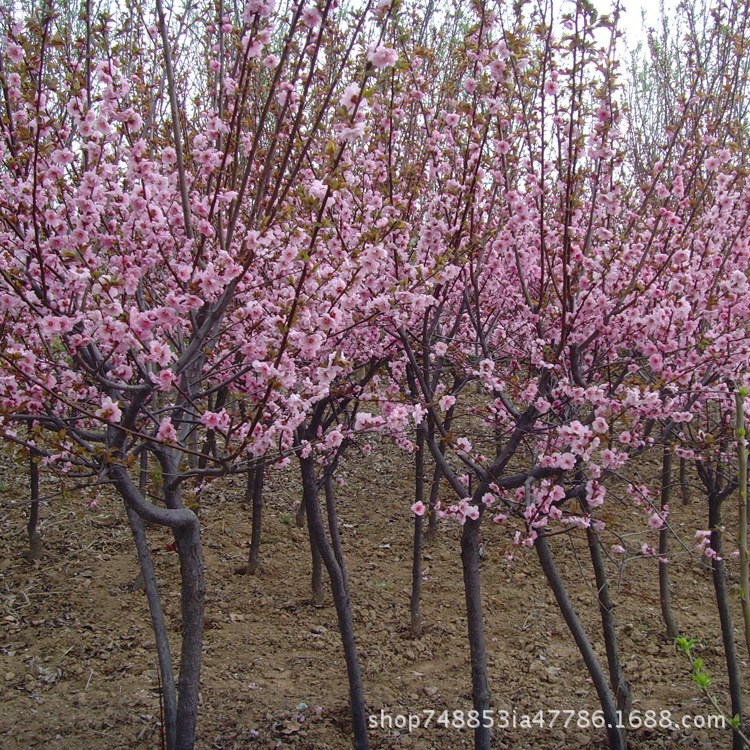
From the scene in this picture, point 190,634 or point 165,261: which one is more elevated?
point 165,261

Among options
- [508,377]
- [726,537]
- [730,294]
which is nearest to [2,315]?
[508,377]

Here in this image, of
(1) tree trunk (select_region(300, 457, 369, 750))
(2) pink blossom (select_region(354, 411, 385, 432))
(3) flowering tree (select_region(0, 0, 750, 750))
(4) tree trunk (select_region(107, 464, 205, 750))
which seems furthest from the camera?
(1) tree trunk (select_region(300, 457, 369, 750))

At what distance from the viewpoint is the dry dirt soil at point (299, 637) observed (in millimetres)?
4457

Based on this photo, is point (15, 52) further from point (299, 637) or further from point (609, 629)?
point (299, 637)

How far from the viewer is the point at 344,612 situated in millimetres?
4312

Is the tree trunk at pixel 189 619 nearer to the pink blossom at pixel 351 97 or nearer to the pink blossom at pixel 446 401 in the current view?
the pink blossom at pixel 446 401

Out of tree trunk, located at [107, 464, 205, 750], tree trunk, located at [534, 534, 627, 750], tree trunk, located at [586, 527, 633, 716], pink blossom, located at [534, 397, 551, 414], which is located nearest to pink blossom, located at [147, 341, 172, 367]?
tree trunk, located at [107, 464, 205, 750]

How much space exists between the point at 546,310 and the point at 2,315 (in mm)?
3955

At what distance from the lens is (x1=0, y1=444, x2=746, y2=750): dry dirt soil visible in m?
4.46

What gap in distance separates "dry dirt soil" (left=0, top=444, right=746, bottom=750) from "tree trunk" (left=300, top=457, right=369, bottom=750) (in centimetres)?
37

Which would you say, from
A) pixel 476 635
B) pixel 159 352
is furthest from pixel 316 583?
pixel 159 352

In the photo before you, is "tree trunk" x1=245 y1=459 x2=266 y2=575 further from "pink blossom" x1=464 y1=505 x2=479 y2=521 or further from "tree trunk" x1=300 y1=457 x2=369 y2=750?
"pink blossom" x1=464 y1=505 x2=479 y2=521

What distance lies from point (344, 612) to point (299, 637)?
1.51 metres

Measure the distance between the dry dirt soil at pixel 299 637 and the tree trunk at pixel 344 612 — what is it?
37cm
